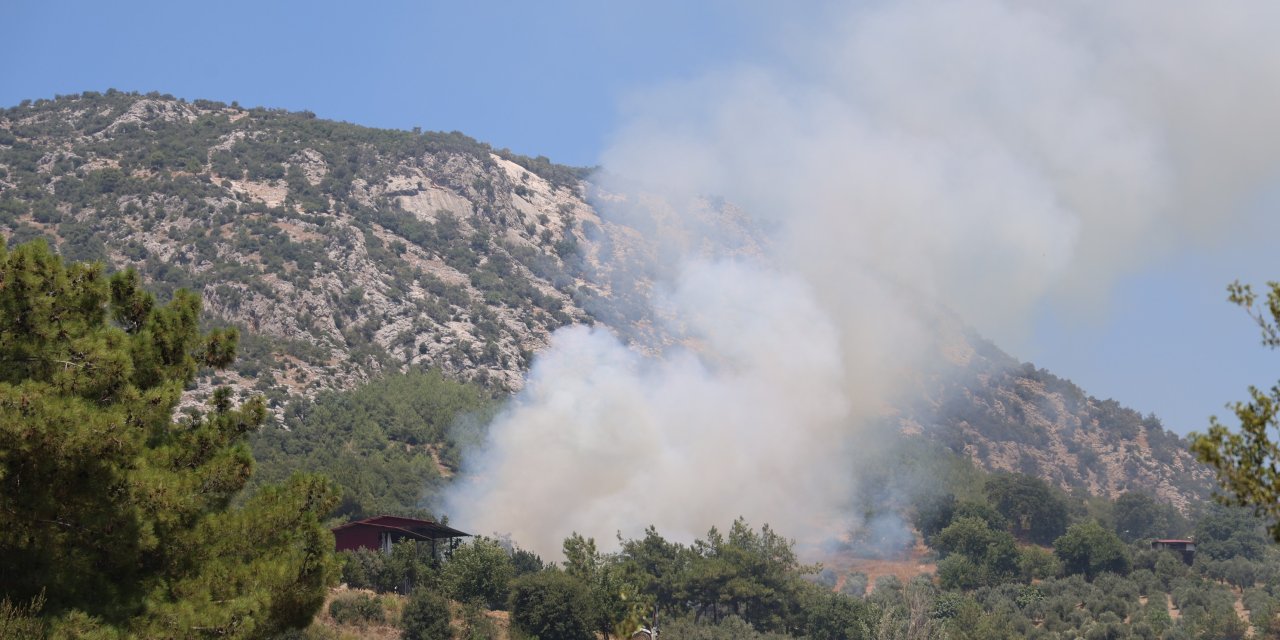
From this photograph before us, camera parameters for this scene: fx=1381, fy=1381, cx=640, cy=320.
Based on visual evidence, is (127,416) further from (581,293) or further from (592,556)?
(581,293)

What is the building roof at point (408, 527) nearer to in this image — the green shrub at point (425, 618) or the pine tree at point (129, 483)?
the green shrub at point (425, 618)

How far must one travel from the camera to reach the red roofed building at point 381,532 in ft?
242

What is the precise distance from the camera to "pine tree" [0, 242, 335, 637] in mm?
23359

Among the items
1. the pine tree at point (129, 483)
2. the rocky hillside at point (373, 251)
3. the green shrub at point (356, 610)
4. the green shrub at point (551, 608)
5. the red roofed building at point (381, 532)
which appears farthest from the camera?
the rocky hillside at point (373, 251)

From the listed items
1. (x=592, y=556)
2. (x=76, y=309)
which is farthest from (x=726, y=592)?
(x=76, y=309)

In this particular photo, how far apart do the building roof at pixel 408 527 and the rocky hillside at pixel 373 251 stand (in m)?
30.3

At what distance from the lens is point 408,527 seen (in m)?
75.9

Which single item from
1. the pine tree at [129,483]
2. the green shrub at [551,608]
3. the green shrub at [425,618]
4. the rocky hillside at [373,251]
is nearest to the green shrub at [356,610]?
the green shrub at [425,618]

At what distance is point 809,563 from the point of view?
10369 centimetres

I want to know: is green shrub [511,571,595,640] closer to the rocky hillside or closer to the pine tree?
the pine tree

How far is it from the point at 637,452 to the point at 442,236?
6458 cm

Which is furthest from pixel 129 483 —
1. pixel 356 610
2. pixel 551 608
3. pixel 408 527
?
pixel 408 527

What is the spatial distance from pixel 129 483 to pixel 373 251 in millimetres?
115680

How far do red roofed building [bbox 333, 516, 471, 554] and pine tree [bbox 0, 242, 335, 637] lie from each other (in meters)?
44.8
